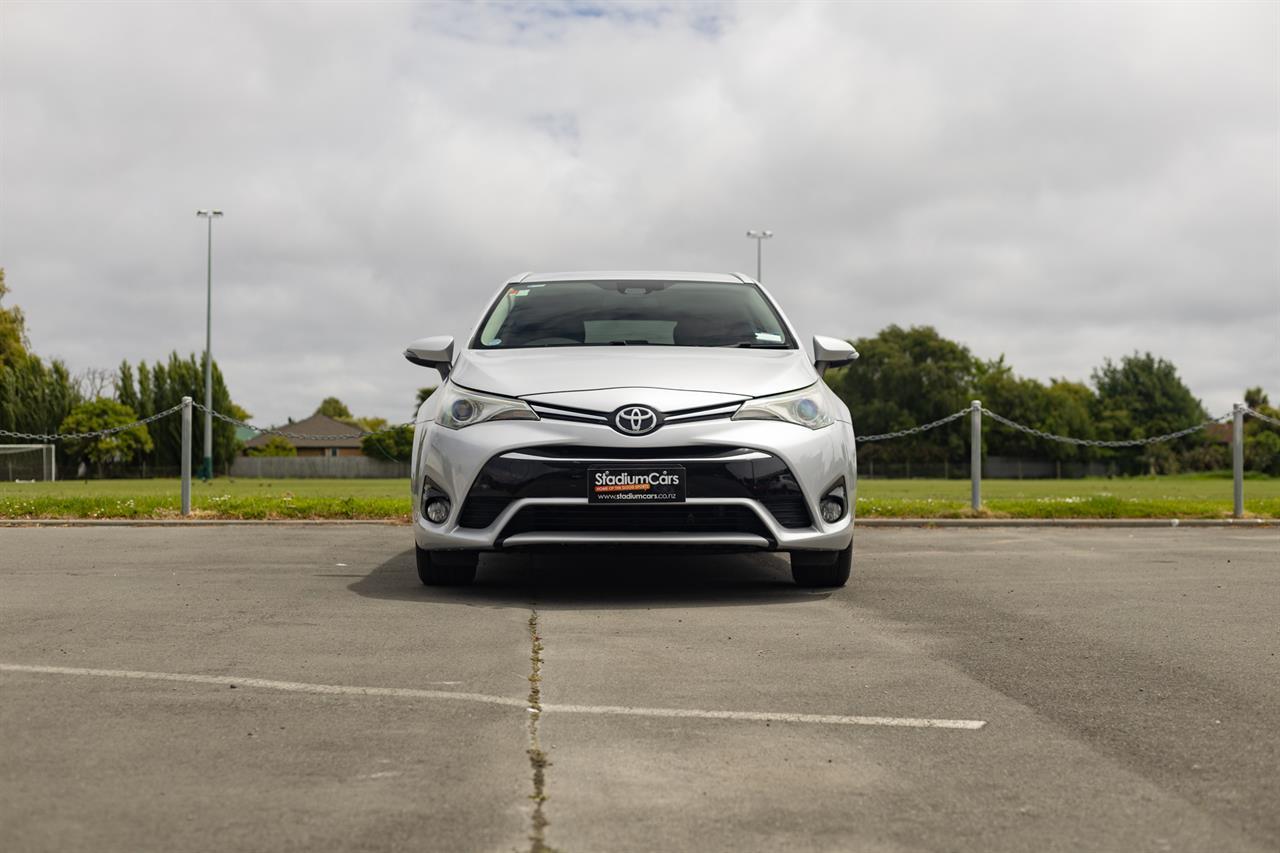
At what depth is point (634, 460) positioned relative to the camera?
647 cm

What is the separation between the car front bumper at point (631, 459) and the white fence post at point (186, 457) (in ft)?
24.1

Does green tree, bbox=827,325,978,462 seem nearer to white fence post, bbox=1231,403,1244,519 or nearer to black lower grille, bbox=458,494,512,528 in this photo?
white fence post, bbox=1231,403,1244,519

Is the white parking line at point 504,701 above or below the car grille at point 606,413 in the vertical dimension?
below

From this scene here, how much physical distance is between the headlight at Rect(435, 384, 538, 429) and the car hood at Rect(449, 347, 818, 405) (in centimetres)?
5

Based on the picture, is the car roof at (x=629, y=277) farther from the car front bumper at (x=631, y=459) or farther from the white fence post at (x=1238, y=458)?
the white fence post at (x=1238, y=458)

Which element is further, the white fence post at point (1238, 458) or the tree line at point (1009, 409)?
the tree line at point (1009, 409)

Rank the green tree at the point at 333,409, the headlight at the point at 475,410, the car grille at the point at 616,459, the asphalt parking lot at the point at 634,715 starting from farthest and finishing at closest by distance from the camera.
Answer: the green tree at the point at 333,409, the headlight at the point at 475,410, the car grille at the point at 616,459, the asphalt parking lot at the point at 634,715

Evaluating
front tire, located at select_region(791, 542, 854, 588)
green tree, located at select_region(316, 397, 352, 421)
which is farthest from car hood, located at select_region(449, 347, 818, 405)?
green tree, located at select_region(316, 397, 352, 421)

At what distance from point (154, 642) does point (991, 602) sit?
3969 mm

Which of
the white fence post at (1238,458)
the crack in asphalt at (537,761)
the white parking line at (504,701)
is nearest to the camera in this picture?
the crack in asphalt at (537,761)

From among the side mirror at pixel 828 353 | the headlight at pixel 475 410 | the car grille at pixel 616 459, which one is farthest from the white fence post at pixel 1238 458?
the headlight at pixel 475 410

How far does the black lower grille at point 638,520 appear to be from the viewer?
21.4 feet

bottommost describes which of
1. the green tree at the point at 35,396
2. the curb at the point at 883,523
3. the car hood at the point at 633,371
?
the curb at the point at 883,523

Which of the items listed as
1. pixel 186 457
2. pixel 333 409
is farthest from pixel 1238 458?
pixel 333 409
